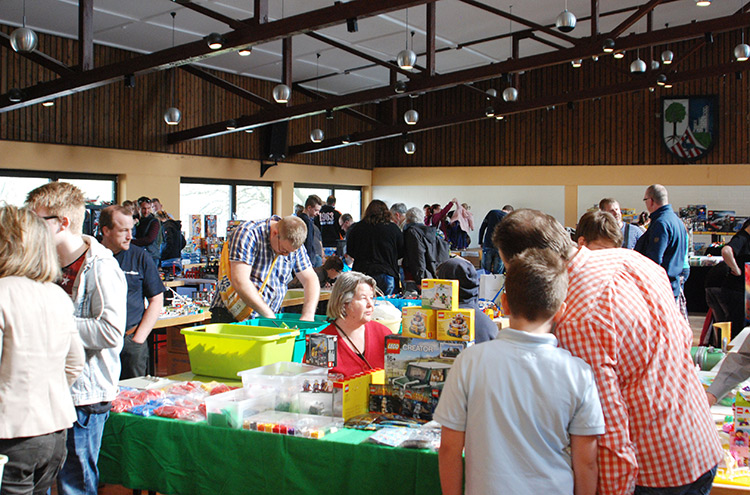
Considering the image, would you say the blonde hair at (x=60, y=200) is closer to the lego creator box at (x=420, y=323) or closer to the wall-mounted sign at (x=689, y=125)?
the lego creator box at (x=420, y=323)

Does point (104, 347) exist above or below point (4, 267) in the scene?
below

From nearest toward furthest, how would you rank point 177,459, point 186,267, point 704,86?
point 177,459, point 186,267, point 704,86

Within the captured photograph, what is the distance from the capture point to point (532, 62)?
421 inches

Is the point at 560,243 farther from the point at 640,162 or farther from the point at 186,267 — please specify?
the point at 640,162

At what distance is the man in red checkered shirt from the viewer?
1824mm

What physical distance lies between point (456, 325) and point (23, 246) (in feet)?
5.46

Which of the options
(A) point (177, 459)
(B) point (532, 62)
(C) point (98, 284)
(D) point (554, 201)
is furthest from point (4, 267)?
(D) point (554, 201)

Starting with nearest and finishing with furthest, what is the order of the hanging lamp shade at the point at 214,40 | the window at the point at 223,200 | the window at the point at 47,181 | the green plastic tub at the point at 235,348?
the green plastic tub at the point at 235,348, the hanging lamp shade at the point at 214,40, the window at the point at 47,181, the window at the point at 223,200

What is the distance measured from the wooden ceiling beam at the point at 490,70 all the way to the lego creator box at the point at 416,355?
8.41m

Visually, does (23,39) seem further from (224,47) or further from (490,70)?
(490,70)

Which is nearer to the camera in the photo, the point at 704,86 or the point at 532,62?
the point at 532,62

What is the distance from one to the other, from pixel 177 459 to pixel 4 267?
113 cm

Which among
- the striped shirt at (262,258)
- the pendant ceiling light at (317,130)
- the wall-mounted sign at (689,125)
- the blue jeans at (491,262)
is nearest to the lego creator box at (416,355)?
the striped shirt at (262,258)

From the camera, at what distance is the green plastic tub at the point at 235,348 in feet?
11.1
